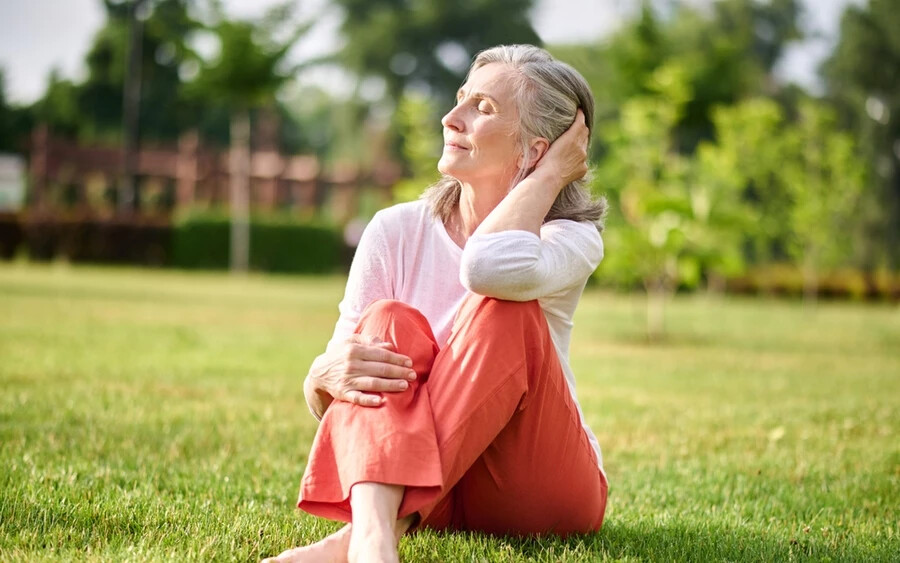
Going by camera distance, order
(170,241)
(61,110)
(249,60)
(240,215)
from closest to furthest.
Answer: (249,60) < (240,215) < (170,241) < (61,110)

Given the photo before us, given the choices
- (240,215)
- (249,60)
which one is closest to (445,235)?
(249,60)

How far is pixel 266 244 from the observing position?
2606 cm

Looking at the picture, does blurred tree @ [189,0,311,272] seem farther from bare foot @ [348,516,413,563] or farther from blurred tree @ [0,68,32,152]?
blurred tree @ [0,68,32,152]

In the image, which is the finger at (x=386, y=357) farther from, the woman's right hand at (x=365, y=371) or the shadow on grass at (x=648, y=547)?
the shadow on grass at (x=648, y=547)

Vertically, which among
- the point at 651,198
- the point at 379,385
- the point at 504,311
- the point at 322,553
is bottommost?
the point at 322,553

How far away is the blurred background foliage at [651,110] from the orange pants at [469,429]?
96 cm

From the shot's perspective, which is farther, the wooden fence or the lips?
the wooden fence

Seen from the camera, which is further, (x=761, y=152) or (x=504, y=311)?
(x=761, y=152)

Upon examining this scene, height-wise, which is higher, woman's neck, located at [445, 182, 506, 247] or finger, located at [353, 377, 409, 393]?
woman's neck, located at [445, 182, 506, 247]

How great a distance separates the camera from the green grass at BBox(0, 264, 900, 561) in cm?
274

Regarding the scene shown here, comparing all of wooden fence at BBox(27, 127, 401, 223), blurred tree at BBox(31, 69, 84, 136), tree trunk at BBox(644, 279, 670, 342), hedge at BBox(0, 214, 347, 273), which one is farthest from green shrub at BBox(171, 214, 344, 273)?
blurred tree at BBox(31, 69, 84, 136)

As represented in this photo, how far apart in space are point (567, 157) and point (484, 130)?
0.82ft

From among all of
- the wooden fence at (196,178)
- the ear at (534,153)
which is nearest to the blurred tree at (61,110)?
the wooden fence at (196,178)

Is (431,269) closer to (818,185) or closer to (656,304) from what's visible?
(656,304)
